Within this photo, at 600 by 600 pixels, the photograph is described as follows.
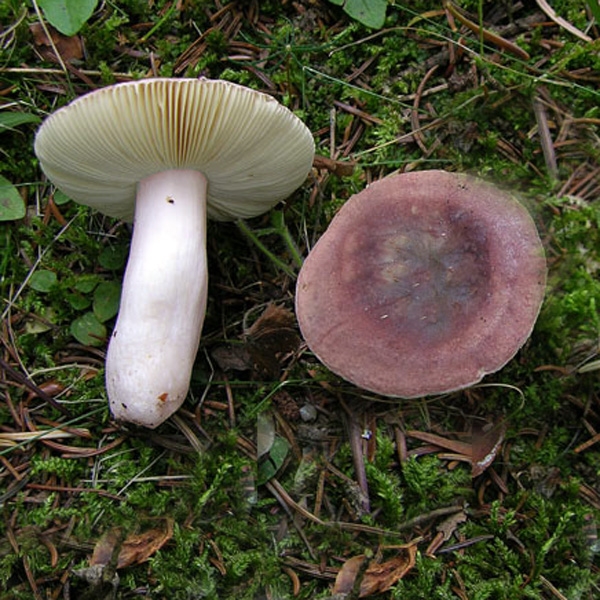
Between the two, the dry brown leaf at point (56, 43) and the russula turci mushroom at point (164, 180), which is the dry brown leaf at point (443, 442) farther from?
the dry brown leaf at point (56, 43)

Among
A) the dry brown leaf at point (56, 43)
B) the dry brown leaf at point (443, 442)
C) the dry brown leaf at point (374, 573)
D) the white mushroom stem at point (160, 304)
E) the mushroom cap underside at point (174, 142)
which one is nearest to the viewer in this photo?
the mushroom cap underside at point (174, 142)

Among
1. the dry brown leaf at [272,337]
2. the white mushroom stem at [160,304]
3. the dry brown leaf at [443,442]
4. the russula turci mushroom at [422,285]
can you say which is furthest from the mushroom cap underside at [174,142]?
the dry brown leaf at [443,442]

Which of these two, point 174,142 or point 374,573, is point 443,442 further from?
point 174,142

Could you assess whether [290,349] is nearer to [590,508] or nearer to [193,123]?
[193,123]

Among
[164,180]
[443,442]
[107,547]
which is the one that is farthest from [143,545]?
[164,180]

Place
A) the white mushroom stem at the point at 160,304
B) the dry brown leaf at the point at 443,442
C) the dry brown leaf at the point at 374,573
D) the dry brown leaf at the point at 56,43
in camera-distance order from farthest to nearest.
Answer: the dry brown leaf at the point at 56,43 < the dry brown leaf at the point at 443,442 < the white mushroom stem at the point at 160,304 < the dry brown leaf at the point at 374,573

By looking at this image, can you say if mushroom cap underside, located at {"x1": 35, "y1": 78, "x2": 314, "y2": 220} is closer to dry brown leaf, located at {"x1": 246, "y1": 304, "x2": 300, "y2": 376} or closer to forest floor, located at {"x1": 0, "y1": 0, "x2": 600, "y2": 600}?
forest floor, located at {"x1": 0, "y1": 0, "x2": 600, "y2": 600}

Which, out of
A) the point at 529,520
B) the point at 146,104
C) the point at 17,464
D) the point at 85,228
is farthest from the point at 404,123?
the point at 17,464
